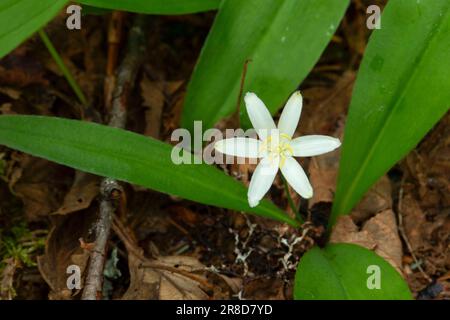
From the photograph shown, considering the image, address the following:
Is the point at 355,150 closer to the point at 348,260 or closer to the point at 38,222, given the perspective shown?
the point at 348,260

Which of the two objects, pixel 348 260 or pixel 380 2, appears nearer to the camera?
pixel 348 260

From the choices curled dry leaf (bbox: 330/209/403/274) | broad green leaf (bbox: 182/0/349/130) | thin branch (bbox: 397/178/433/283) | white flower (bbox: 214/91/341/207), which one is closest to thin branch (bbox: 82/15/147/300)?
broad green leaf (bbox: 182/0/349/130)

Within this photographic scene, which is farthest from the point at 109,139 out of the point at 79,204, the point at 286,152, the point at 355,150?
the point at 355,150

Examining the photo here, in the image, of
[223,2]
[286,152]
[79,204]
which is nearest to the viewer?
[286,152]

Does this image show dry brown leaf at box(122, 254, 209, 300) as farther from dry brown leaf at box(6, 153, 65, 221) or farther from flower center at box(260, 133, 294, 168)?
flower center at box(260, 133, 294, 168)

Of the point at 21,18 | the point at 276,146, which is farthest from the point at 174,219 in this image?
the point at 21,18

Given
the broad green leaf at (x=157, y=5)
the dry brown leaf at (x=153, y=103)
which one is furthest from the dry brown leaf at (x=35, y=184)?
the broad green leaf at (x=157, y=5)

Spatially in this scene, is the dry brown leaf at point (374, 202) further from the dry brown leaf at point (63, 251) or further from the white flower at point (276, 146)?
the dry brown leaf at point (63, 251)
